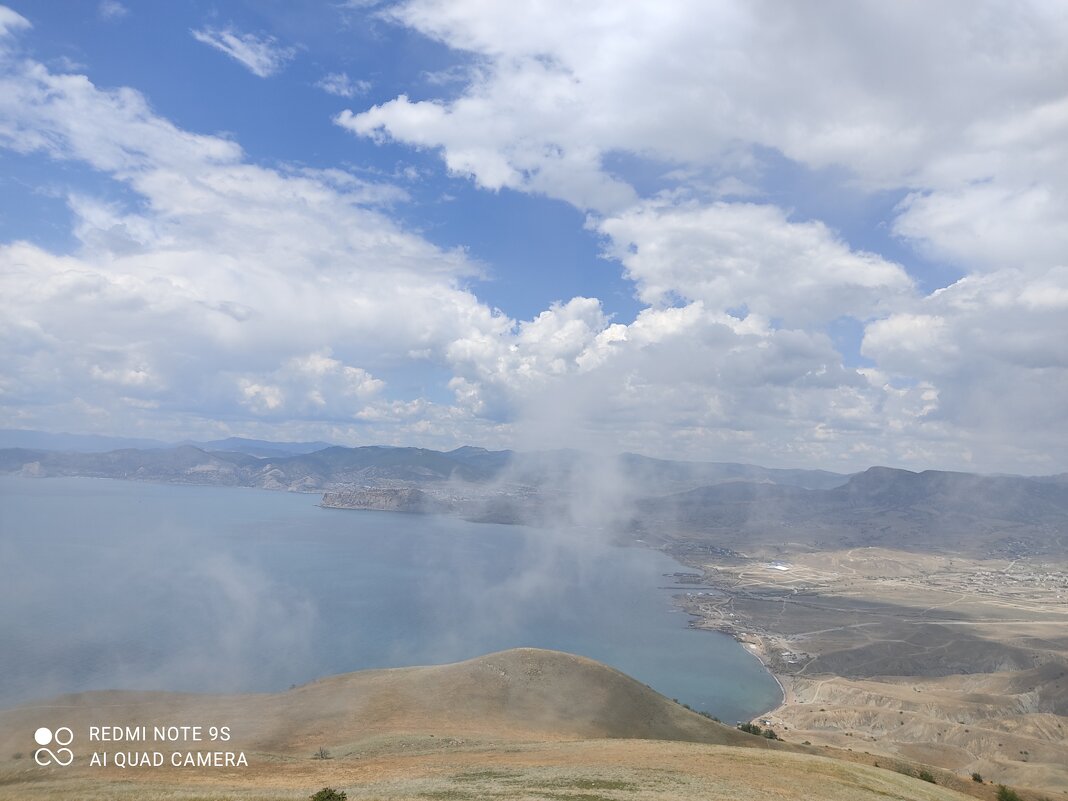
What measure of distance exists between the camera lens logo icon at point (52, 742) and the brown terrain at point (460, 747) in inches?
38.3

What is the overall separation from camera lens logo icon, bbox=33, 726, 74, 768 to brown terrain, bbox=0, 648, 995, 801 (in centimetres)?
97

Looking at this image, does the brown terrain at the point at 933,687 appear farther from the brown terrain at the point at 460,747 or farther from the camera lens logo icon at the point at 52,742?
the camera lens logo icon at the point at 52,742

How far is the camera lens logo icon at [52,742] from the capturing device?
46.0m

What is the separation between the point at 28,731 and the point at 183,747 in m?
23.1

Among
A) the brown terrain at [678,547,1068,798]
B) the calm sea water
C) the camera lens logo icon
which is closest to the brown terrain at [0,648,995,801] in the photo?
the camera lens logo icon

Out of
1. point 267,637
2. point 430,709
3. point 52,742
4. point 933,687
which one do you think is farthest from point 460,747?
point 933,687

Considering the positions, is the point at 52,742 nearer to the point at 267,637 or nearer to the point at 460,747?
the point at 460,747

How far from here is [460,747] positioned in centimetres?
5159

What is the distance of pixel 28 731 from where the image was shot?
6366 cm

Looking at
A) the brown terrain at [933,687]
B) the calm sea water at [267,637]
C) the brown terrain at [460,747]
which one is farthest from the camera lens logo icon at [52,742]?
the brown terrain at [933,687]

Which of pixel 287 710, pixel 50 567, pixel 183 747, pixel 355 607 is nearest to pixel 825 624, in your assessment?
pixel 355 607

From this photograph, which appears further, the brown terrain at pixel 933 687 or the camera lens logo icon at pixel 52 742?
the brown terrain at pixel 933 687

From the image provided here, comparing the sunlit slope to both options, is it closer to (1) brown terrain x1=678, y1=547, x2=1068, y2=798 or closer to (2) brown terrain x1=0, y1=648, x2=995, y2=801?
(2) brown terrain x1=0, y1=648, x2=995, y2=801

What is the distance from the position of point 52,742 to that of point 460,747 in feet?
124
